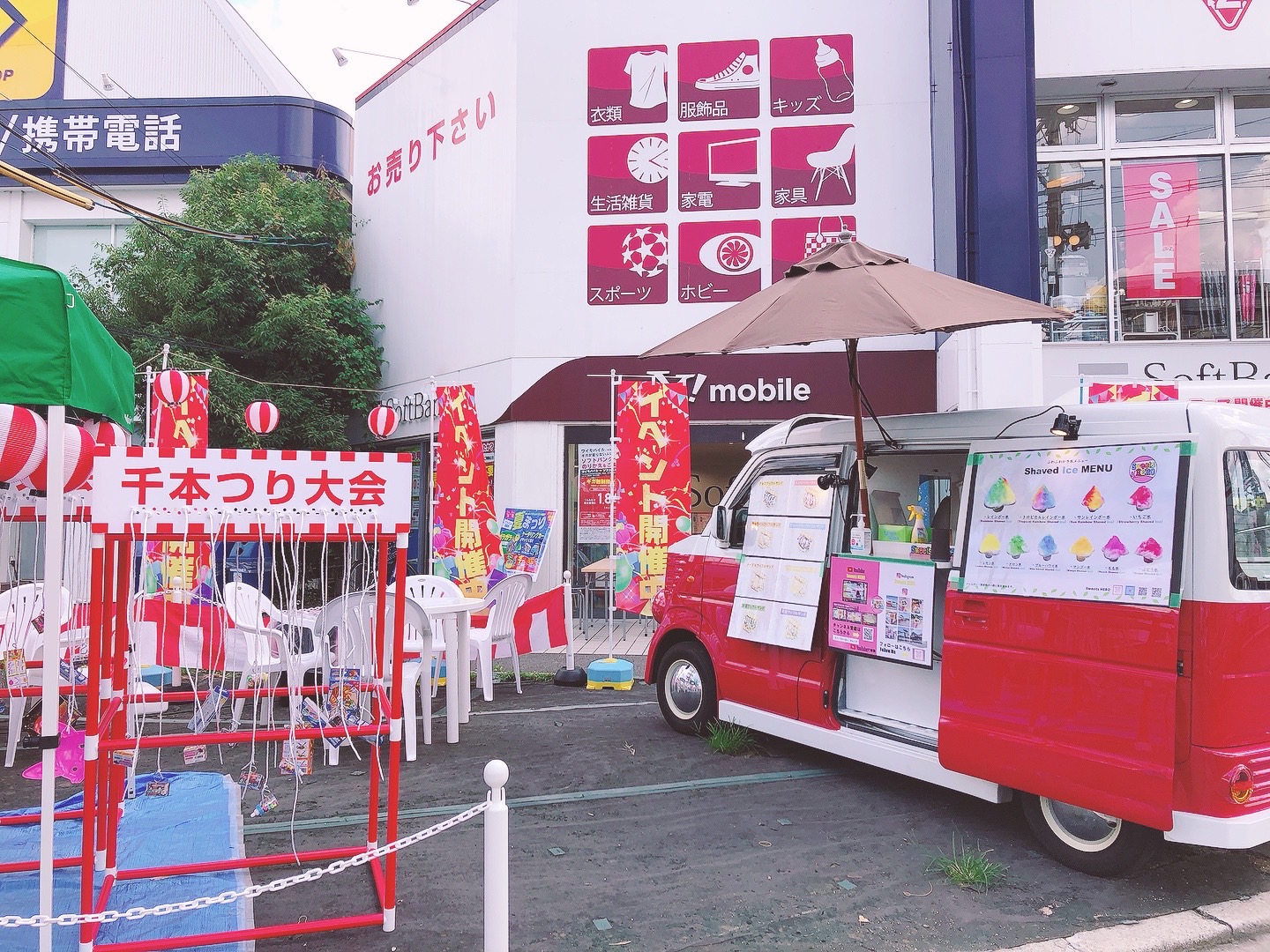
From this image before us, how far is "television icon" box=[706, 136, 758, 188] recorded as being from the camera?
12.9 metres

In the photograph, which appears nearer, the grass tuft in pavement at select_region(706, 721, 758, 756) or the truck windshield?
the truck windshield

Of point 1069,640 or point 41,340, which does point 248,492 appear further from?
point 1069,640

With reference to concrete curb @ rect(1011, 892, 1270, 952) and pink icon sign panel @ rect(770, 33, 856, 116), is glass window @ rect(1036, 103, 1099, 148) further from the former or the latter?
concrete curb @ rect(1011, 892, 1270, 952)

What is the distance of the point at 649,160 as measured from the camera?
13.1m

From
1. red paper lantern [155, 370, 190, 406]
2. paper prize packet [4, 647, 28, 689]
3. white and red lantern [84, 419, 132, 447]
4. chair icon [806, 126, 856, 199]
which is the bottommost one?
paper prize packet [4, 647, 28, 689]

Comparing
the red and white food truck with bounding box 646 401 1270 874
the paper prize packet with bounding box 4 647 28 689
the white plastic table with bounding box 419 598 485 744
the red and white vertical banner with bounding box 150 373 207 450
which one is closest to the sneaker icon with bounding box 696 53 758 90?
the red and white vertical banner with bounding box 150 373 207 450

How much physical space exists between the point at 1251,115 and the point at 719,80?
7.45 m

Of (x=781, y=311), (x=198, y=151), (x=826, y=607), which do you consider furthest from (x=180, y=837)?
(x=198, y=151)

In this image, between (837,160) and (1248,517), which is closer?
(1248,517)

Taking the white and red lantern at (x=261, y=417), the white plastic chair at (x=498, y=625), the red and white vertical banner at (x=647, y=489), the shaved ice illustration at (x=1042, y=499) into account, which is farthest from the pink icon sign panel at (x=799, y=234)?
the shaved ice illustration at (x=1042, y=499)

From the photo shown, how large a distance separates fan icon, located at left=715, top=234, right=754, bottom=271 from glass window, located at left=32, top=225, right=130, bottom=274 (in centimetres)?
1300

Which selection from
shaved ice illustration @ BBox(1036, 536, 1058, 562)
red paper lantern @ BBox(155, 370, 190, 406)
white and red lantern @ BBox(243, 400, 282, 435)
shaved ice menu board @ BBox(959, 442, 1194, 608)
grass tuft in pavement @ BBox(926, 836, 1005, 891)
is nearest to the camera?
shaved ice menu board @ BBox(959, 442, 1194, 608)

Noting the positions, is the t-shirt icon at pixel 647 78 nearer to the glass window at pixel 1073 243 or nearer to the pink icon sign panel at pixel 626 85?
the pink icon sign panel at pixel 626 85

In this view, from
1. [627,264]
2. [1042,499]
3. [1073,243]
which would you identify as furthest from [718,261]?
[1042,499]
